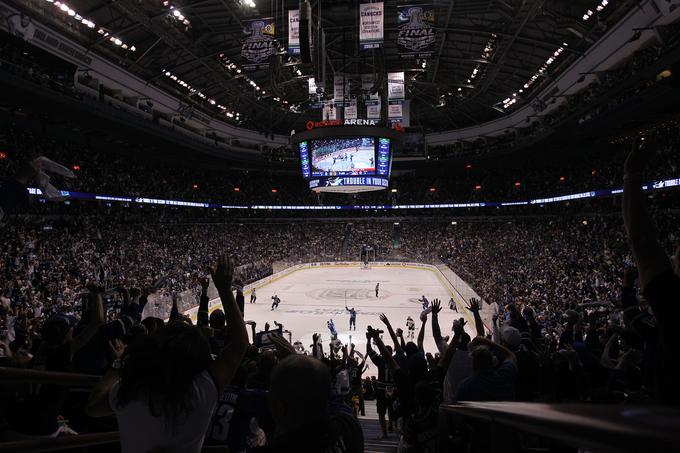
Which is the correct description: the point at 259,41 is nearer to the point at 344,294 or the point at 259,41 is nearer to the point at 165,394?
the point at 344,294

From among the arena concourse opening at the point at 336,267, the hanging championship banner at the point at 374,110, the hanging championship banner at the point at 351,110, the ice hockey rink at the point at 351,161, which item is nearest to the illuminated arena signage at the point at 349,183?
the arena concourse opening at the point at 336,267

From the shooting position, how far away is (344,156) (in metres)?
A: 27.3

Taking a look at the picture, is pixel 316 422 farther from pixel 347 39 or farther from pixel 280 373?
pixel 347 39

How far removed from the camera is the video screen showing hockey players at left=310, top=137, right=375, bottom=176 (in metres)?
27.0

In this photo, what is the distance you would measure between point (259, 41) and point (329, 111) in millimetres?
10530

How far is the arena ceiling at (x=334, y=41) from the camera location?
72.3 ft

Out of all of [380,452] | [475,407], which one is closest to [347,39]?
[380,452]

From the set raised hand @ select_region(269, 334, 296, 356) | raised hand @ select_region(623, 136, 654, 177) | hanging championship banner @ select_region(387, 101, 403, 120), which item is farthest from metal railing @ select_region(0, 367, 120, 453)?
hanging championship banner @ select_region(387, 101, 403, 120)

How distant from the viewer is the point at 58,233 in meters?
26.0

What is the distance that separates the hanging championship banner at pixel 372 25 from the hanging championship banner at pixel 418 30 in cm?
173

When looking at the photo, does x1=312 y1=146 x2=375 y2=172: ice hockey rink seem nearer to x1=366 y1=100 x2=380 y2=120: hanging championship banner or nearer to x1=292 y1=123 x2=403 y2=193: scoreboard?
x1=292 y1=123 x2=403 y2=193: scoreboard

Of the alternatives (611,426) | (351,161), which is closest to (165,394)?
(611,426)

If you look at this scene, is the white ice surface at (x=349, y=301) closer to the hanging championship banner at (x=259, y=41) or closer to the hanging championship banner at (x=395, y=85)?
the hanging championship banner at (x=395, y=85)

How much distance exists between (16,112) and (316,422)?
3247 centimetres
